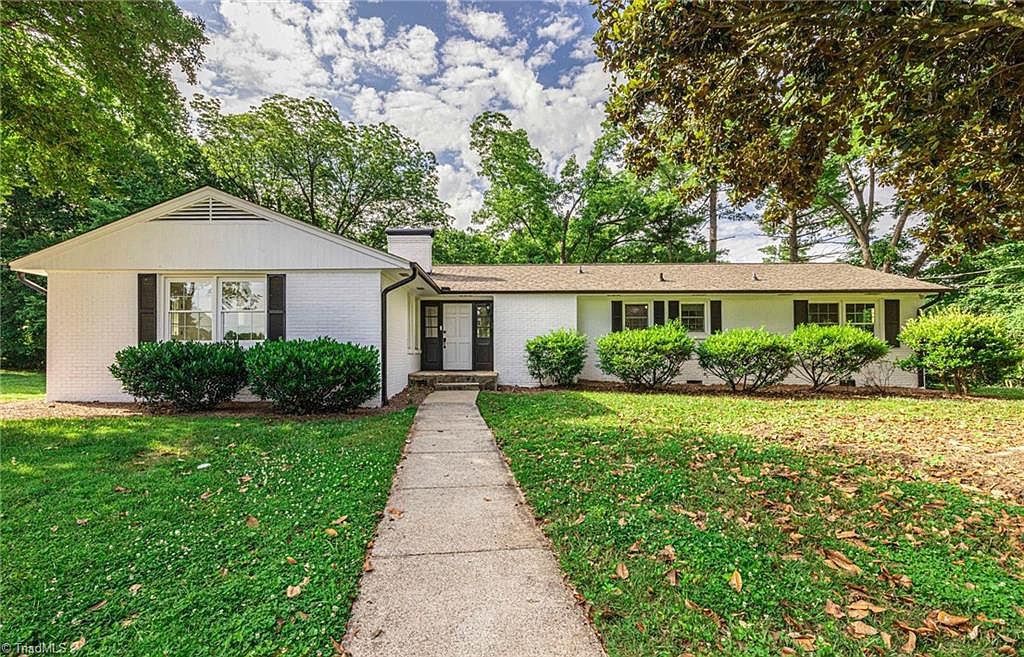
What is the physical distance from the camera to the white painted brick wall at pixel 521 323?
12.2m

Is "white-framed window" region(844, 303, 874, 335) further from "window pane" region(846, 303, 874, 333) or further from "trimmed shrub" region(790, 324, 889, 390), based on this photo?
"trimmed shrub" region(790, 324, 889, 390)

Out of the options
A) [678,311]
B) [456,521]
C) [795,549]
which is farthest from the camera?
[678,311]

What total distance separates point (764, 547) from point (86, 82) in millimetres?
12216

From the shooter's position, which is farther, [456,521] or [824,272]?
[824,272]

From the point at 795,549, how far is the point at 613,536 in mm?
1241

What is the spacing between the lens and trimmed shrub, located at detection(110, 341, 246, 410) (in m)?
7.61

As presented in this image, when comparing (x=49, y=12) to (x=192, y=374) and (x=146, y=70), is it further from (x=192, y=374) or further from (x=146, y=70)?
(x=192, y=374)

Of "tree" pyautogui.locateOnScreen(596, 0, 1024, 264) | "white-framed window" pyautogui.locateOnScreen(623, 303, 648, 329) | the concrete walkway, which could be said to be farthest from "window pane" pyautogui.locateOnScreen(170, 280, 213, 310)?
"white-framed window" pyautogui.locateOnScreen(623, 303, 648, 329)

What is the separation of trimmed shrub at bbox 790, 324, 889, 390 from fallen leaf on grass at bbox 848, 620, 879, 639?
956 cm

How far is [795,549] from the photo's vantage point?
10.3 ft

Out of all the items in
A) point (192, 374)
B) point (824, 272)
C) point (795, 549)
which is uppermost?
point (824, 272)

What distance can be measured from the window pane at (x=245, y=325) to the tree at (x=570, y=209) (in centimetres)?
1592

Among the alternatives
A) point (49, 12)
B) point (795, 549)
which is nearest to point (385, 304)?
point (49, 12)

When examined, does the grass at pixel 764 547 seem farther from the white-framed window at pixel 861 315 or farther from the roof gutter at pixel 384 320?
the white-framed window at pixel 861 315
